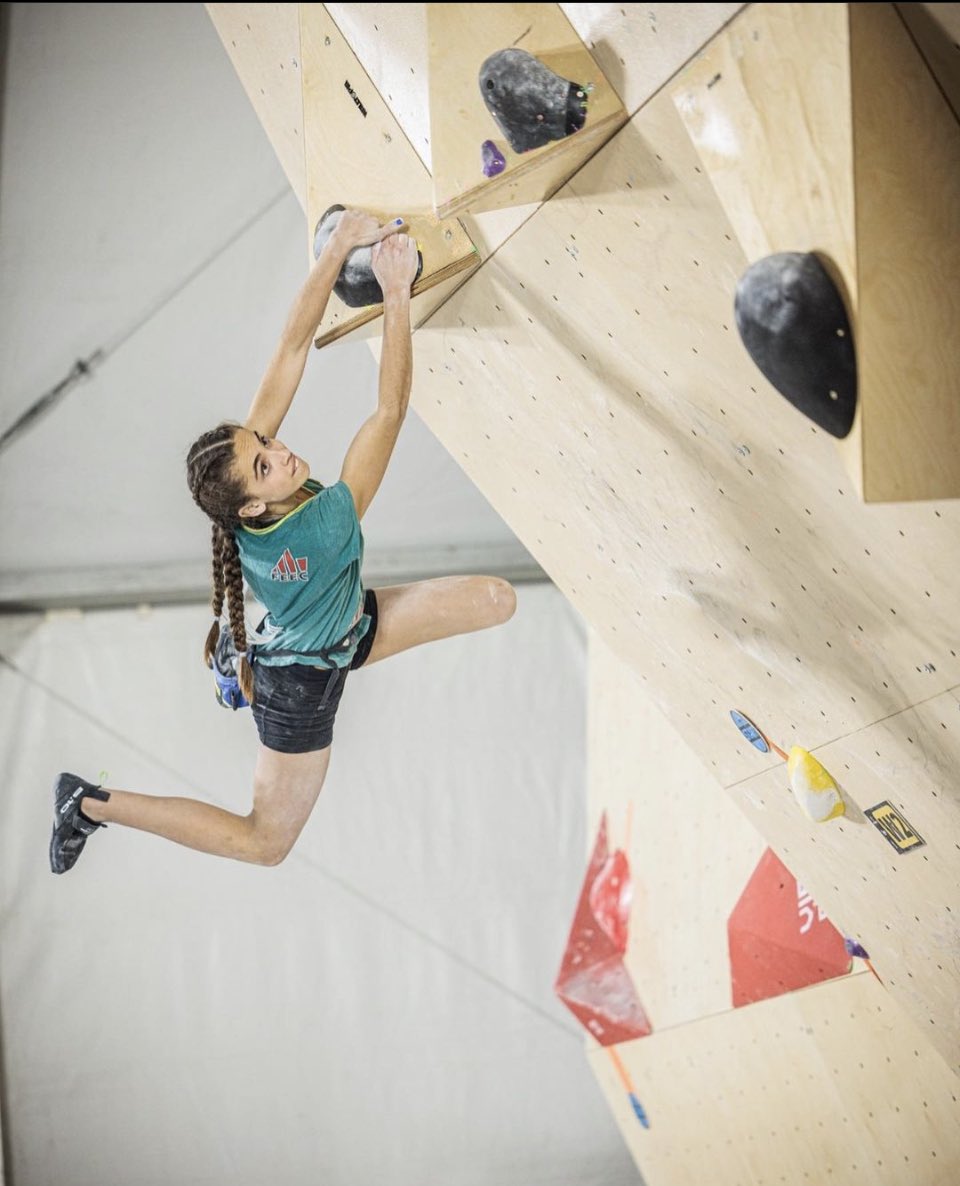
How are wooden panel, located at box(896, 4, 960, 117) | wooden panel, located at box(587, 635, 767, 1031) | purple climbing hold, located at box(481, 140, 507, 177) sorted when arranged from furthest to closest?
wooden panel, located at box(587, 635, 767, 1031) < purple climbing hold, located at box(481, 140, 507, 177) < wooden panel, located at box(896, 4, 960, 117)

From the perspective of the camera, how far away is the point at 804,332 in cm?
132

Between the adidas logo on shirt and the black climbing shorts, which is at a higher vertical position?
the adidas logo on shirt

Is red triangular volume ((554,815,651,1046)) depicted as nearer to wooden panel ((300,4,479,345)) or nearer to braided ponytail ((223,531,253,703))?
braided ponytail ((223,531,253,703))

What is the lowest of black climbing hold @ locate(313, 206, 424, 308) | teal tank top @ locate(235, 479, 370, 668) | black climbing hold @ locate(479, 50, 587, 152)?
teal tank top @ locate(235, 479, 370, 668)

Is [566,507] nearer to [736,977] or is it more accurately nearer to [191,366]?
[736,977]

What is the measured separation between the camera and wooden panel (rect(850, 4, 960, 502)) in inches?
49.4

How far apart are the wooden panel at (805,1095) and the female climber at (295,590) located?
135cm

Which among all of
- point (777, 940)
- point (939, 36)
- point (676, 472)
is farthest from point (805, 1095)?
point (939, 36)

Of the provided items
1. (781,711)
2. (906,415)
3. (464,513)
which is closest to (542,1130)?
(464,513)

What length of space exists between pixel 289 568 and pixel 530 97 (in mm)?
868

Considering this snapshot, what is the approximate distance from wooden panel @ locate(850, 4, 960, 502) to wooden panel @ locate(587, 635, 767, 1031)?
5.96 feet

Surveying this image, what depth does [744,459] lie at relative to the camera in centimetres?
183

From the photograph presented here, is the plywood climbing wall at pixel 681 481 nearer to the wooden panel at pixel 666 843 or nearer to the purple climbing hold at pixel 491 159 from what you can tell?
the purple climbing hold at pixel 491 159

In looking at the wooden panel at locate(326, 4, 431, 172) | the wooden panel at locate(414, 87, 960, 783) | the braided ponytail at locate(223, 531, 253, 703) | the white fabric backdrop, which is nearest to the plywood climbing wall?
the wooden panel at locate(414, 87, 960, 783)
